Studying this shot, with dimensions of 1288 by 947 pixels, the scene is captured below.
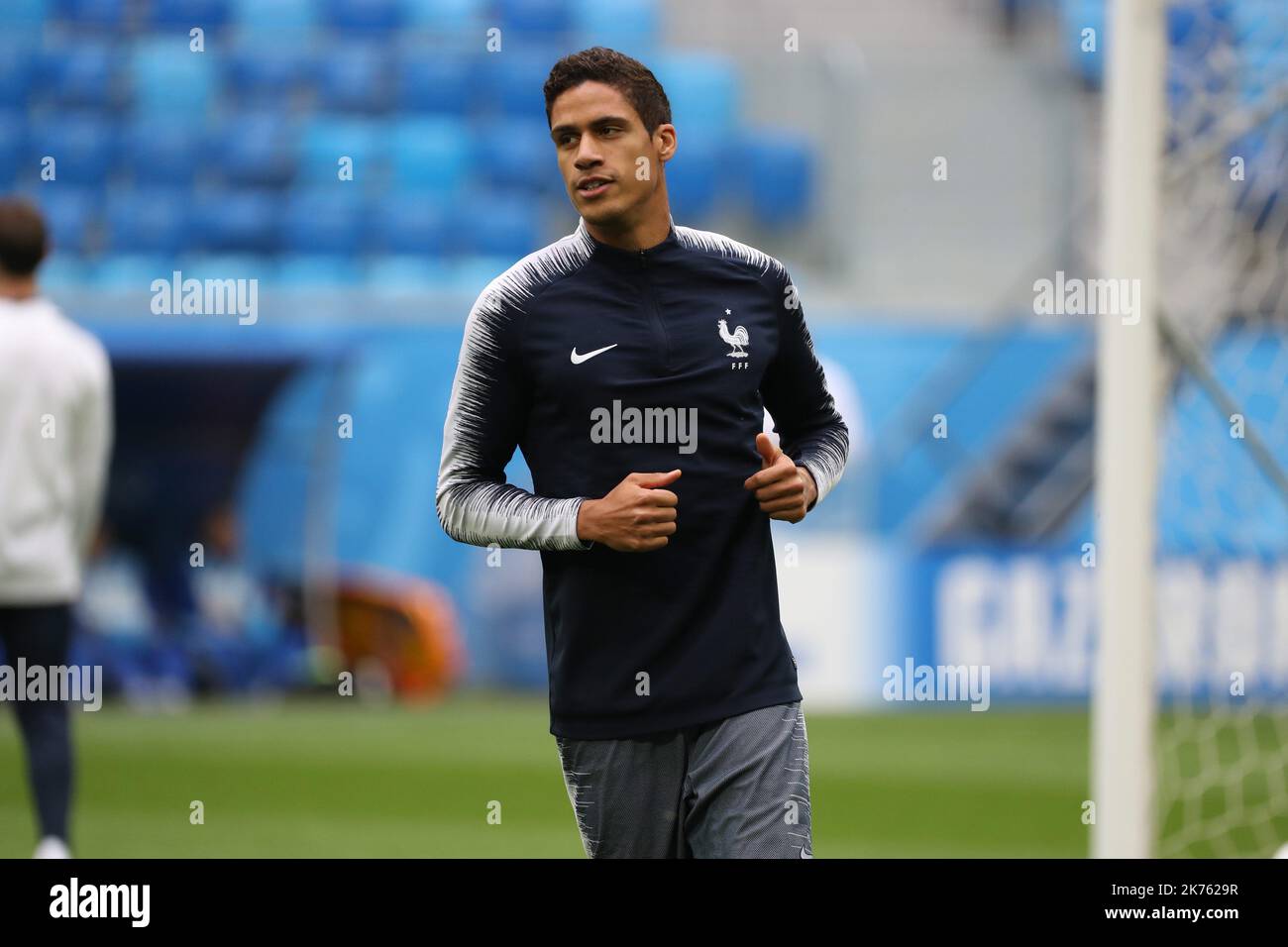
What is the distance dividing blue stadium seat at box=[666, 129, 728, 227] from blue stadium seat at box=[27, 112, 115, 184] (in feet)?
16.2

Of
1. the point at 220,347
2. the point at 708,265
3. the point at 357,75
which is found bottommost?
the point at 708,265

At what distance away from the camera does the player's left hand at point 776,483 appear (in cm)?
306

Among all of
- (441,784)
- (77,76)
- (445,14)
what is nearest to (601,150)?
(441,784)

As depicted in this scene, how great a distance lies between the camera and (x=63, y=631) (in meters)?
5.02

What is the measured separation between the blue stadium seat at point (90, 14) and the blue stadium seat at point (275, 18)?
42.8 inches

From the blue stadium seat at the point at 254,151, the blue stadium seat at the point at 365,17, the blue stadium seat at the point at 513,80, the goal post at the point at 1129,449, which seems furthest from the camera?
the blue stadium seat at the point at 365,17

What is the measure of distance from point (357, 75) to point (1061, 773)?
1022 cm

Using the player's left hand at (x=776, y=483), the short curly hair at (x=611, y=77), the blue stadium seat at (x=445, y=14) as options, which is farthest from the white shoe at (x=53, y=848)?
the blue stadium seat at (x=445, y=14)

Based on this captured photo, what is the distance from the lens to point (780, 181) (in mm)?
16531

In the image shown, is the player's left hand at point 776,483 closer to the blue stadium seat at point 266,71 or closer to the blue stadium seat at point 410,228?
the blue stadium seat at point 410,228

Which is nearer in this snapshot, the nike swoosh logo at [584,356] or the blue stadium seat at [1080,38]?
the nike swoosh logo at [584,356]

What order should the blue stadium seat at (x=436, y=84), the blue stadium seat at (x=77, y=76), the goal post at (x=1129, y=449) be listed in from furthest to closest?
the blue stadium seat at (x=436, y=84)
the blue stadium seat at (x=77, y=76)
the goal post at (x=1129, y=449)
